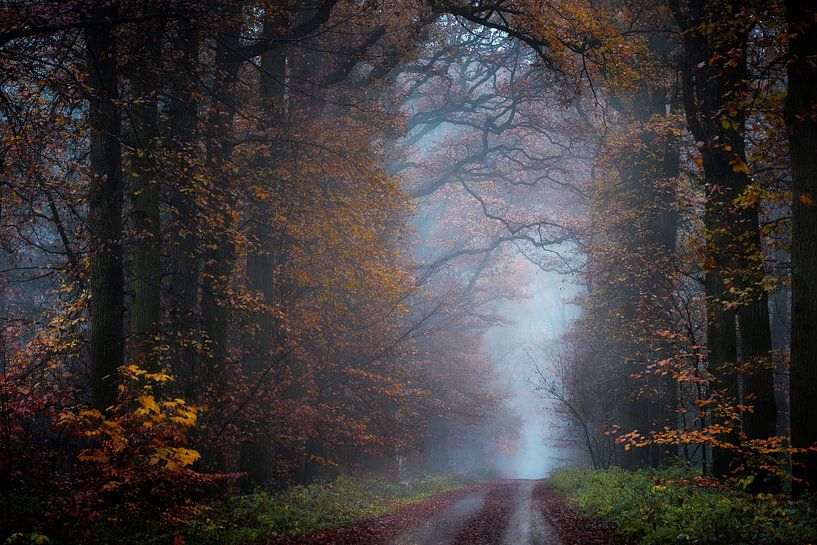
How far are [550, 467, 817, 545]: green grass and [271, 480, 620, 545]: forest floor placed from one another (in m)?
0.49

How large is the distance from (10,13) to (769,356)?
12178 mm

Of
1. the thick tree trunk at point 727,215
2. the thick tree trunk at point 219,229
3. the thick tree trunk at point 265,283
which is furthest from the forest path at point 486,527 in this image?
the thick tree trunk at point 219,229

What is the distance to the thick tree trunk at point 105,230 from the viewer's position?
9.63 metres

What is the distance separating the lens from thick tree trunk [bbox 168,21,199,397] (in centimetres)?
1126

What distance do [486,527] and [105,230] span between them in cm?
894

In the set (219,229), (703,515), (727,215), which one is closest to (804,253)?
(727,215)

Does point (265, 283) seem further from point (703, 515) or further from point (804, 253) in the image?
point (804, 253)

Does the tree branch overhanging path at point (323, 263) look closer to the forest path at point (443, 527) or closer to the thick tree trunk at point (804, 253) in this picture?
the thick tree trunk at point (804, 253)

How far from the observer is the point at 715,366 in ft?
39.3

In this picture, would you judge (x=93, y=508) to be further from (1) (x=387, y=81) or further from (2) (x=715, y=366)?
(1) (x=387, y=81)

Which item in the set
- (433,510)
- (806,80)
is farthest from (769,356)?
(433,510)

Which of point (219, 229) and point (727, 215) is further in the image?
point (219, 229)

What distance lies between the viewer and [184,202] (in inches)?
500

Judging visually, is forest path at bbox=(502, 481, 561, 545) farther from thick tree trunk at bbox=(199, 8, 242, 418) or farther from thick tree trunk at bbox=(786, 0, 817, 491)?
thick tree trunk at bbox=(199, 8, 242, 418)
